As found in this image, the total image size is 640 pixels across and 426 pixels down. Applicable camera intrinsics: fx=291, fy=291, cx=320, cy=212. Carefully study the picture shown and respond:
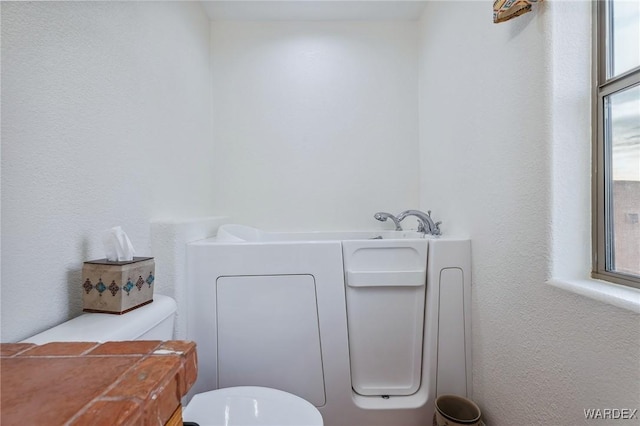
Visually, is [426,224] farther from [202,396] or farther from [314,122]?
[202,396]

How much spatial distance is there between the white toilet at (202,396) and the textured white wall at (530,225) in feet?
2.39

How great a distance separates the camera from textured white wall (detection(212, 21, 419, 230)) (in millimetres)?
2111

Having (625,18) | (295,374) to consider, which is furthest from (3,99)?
(625,18)

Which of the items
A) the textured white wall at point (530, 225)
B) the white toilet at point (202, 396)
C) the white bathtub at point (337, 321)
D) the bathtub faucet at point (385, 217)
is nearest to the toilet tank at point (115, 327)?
the white toilet at point (202, 396)

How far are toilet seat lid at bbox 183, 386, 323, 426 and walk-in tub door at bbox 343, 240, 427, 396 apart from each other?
49cm

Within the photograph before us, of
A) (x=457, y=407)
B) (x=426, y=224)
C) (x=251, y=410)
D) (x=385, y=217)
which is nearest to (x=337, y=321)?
(x=251, y=410)

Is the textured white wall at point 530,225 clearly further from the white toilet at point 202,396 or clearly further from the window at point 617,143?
the white toilet at point 202,396

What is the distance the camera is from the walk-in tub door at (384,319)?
134 centimetres

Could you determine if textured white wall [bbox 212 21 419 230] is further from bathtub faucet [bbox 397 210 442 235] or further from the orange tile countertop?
the orange tile countertop

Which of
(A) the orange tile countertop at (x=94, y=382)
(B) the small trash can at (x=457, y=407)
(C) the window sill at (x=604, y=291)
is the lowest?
(B) the small trash can at (x=457, y=407)

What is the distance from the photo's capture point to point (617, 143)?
84 cm

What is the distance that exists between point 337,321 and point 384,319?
221 millimetres

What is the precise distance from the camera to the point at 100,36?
97 cm

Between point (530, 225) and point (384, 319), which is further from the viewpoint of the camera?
point (384, 319)
